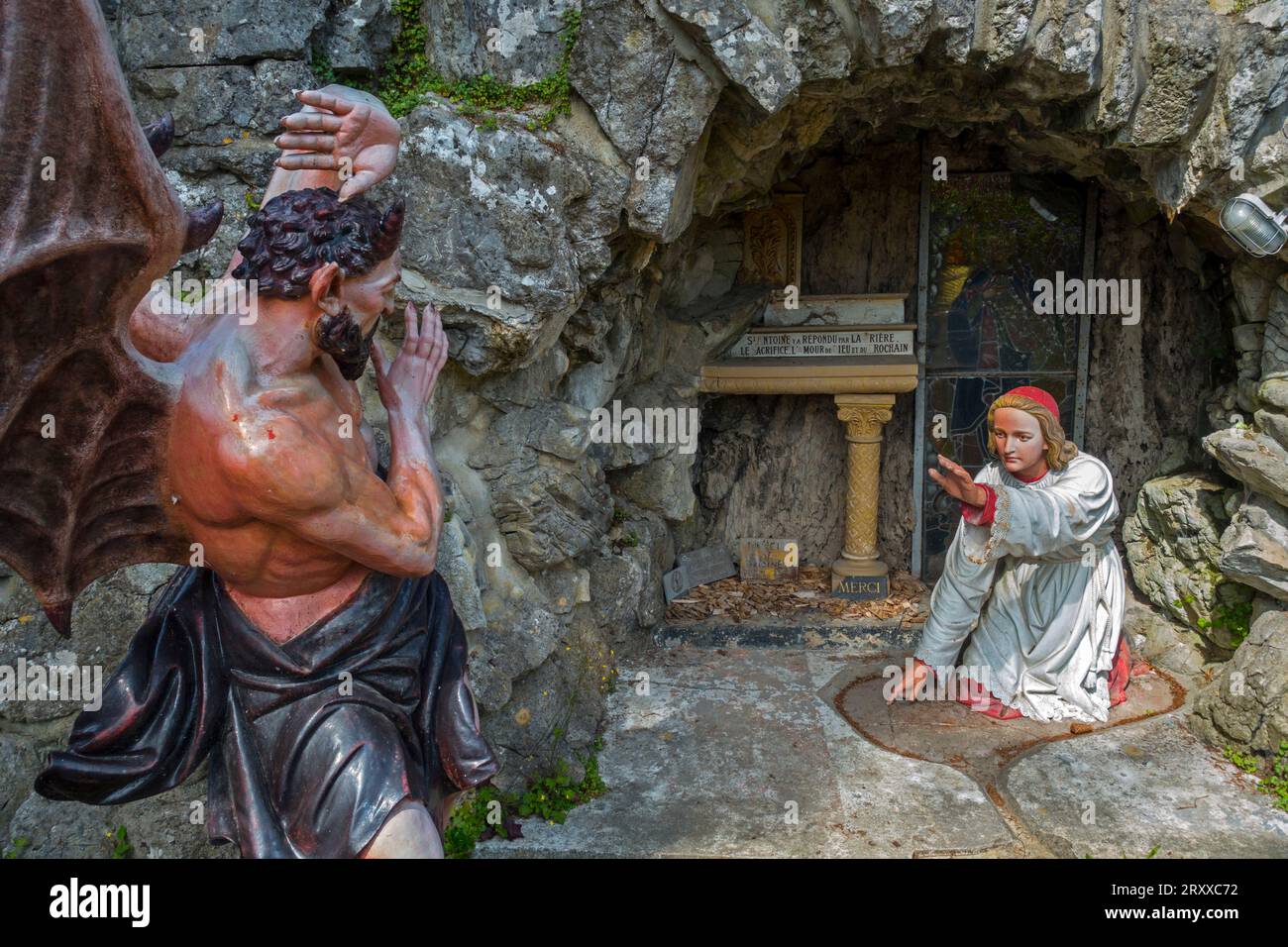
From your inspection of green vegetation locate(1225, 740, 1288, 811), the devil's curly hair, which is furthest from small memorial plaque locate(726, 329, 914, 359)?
the devil's curly hair

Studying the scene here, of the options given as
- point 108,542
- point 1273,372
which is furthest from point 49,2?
point 1273,372

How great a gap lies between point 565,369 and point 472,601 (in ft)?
5.13

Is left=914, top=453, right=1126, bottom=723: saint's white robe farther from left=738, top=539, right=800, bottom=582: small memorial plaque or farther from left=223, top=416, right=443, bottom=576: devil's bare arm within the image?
left=223, top=416, right=443, bottom=576: devil's bare arm

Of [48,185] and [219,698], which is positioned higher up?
[48,185]

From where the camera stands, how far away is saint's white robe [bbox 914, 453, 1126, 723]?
213 inches

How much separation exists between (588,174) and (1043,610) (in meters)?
3.36

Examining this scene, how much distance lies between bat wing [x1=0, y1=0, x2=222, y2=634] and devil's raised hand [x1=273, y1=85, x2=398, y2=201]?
10.1 inches

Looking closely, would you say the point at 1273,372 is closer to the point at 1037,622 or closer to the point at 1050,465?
the point at 1050,465

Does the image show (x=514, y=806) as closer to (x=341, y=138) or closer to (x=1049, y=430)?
(x=341, y=138)

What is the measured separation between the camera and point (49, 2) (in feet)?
5.85

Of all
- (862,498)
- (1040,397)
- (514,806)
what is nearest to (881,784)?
(514,806)

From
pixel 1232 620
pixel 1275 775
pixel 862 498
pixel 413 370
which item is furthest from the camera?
pixel 862 498

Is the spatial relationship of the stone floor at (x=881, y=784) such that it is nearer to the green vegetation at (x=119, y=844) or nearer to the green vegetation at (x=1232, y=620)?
the green vegetation at (x=1232, y=620)

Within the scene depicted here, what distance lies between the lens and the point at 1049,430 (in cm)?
541
